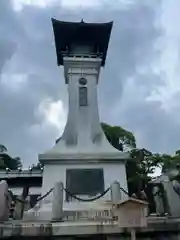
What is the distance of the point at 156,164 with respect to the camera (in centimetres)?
2495

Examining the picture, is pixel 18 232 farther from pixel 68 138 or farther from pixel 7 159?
pixel 7 159

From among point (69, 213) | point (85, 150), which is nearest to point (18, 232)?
point (69, 213)

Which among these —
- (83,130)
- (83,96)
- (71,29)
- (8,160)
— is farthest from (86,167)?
(8,160)

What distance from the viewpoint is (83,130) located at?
17969 mm

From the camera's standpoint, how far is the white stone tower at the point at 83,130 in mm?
16047

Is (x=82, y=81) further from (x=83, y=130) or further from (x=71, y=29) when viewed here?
(x=71, y=29)

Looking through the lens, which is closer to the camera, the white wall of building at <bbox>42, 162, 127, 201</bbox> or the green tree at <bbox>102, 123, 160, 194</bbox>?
the white wall of building at <bbox>42, 162, 127, 201</bbox>

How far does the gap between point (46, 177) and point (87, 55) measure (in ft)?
23.4

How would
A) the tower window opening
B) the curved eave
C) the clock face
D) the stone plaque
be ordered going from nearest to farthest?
1. the stone plaque
2. the tower window opening
3. the clock face
4. the curved eave

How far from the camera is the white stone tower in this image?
52.6ft

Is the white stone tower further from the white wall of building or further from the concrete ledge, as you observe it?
the concrete ledge

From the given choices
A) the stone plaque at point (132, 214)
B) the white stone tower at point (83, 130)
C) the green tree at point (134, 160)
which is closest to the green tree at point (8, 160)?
the green tree at point (134, 160)

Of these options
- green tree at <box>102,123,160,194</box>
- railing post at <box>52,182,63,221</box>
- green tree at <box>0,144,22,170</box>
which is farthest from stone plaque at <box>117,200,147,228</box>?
green tree at <box>0,144,22,170</box>

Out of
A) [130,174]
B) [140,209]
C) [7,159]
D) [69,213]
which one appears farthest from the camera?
[7,159]
